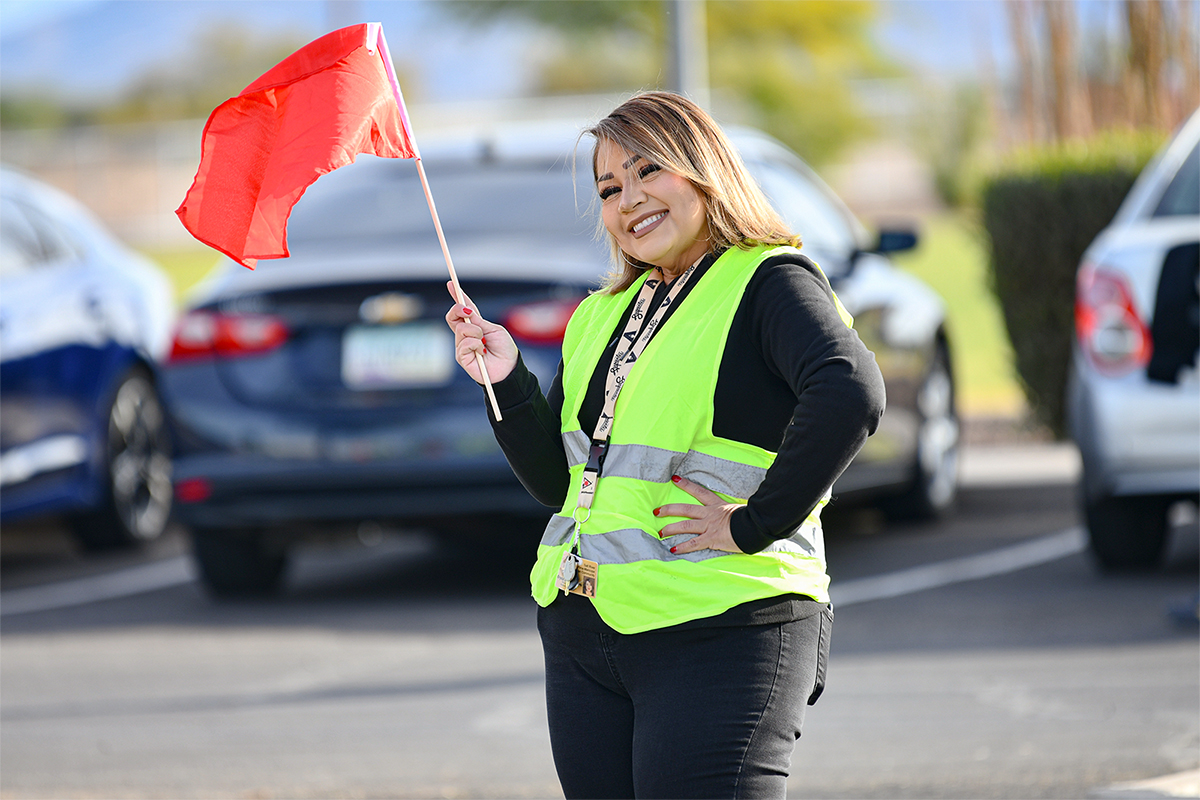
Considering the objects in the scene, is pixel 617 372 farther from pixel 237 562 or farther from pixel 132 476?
pixel 132 476

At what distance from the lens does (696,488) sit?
267 cm

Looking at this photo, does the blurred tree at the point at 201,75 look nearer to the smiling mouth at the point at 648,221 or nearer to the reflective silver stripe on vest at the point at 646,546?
the smiling mouth at the point at 648,221

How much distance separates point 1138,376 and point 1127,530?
74 cm

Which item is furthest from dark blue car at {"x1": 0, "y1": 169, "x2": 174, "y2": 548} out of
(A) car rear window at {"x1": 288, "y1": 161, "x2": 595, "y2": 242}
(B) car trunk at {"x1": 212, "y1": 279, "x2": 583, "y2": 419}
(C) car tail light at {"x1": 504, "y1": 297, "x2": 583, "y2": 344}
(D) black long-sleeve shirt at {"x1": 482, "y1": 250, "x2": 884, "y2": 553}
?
(D) black long-sleeve shirt at {"x1": 482, "y1": 250, "x2": 884, "y2": 553}

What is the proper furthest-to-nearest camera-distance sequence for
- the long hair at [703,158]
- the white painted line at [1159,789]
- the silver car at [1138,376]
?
the silver car at [1138,376] → the white painted line at [1159,789] → the long hair at [703,158]

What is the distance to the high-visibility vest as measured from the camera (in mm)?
2641

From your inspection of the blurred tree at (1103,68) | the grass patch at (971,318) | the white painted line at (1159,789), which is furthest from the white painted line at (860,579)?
the blurred tree at (1103,68)

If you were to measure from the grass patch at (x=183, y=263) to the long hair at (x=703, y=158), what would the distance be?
1007 inches

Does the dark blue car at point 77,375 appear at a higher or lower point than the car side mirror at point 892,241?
lower

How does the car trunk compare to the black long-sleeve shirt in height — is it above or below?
below

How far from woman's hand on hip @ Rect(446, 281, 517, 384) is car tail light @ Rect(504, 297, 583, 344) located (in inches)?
128

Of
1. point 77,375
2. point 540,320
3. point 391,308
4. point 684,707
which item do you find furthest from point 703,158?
point 77,375

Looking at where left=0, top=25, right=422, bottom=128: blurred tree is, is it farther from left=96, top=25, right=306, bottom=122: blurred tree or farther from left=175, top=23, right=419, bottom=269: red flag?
left=175, top=23, right=419, bottom=269: red flag

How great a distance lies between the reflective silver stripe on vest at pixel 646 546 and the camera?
265 centimetres
